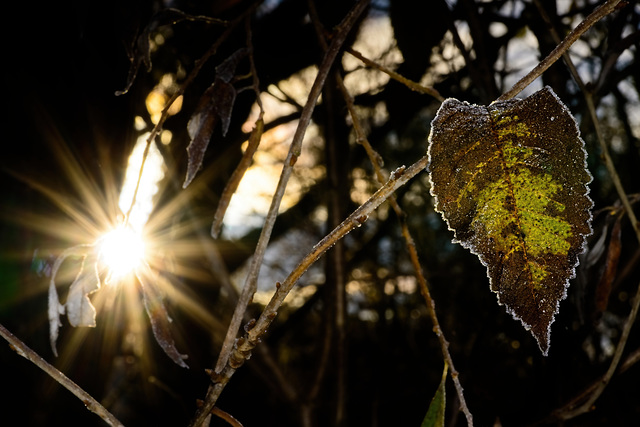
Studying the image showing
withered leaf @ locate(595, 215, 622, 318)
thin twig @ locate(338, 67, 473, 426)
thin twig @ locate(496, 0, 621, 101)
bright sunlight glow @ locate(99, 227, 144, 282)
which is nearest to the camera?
thin twig @ locate(496, 0, 621, 101)

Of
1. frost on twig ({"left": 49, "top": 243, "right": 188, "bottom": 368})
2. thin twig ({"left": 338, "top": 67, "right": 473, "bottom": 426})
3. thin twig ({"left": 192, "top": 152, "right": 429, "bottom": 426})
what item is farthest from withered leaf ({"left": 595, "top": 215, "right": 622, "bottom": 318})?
frost on twig ({"left": 49, "top": 243, "right": 188, "bottom": 368})

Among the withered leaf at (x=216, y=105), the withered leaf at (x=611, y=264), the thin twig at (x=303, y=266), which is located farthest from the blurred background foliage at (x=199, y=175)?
the thin twig at (x=303, y=266)

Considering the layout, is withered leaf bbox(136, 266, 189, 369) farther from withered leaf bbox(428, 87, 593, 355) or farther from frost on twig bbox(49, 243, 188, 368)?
withered leaf bbox(428, 87, 593, 355)

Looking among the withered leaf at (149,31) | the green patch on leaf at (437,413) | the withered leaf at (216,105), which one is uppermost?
the withered leaf at (149,31)

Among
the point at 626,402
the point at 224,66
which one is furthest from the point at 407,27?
the point at 626,402

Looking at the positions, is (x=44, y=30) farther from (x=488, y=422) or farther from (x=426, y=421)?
(x=488, y=422)

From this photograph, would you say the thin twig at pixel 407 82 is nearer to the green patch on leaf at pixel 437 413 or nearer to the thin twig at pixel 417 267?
the thin twig at pixel 417 267
